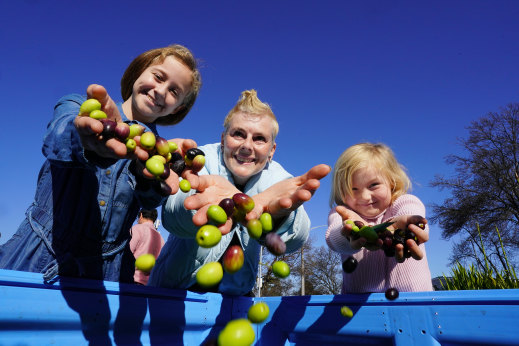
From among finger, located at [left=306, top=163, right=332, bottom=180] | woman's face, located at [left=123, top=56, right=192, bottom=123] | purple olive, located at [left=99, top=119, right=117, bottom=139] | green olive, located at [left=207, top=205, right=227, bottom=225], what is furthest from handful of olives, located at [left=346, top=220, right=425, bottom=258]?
woman's face, located at [left=123, top=56, right=192, bottom=123]

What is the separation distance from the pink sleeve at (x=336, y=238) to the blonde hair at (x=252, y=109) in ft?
2.84

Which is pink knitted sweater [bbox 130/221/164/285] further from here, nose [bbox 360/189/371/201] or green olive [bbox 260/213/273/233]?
green olive [bbox 260/213/273/233]

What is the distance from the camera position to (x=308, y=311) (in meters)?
1.98

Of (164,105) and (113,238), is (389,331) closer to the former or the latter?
(113,238)

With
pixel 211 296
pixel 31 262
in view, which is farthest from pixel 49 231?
pixel 211 296

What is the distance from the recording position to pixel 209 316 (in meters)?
1.92

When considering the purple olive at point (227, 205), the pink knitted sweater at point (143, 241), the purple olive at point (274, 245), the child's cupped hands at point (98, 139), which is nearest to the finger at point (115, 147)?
the child's cupped hands at point (98, 139)

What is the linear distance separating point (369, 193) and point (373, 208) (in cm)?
13

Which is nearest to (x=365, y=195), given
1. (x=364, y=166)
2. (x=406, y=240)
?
(x=364, y=166)

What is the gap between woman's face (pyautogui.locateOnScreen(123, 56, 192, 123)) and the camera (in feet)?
7.16

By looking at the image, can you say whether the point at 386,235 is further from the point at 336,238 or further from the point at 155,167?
the point at 155,167

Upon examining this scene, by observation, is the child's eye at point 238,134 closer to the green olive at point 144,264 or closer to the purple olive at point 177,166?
the purple olive at point 177,166

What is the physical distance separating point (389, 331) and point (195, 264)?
1.16 meters

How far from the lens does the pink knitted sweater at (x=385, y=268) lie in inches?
86.4
